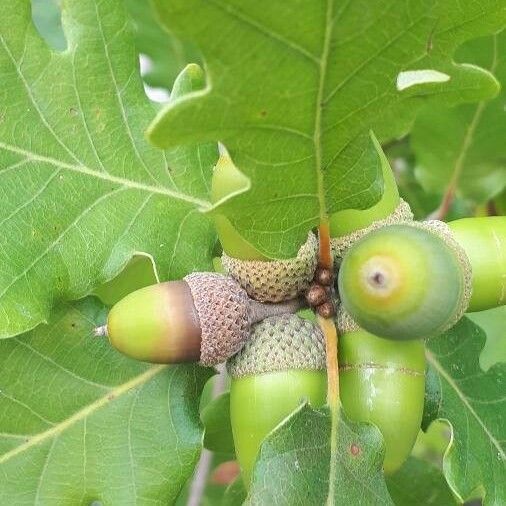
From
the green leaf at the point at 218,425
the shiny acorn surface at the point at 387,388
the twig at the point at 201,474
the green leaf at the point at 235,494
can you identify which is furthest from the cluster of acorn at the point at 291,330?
the twig at the point at 201,474

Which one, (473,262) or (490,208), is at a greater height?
(473,262)

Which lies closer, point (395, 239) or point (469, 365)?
point (395, 239)

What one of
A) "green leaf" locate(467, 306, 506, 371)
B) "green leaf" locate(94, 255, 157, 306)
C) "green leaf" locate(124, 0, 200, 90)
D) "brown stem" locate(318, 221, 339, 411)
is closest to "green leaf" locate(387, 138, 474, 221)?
"green leaf" locate(467, 306, 506, 371)

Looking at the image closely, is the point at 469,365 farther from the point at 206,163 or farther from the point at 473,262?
the point at 206,163

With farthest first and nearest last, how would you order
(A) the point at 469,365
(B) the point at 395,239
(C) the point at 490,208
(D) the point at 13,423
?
(C) the point at 490,208, (A) the point at 469,365, (D) the point at 13,423, (B) the point at 395,239

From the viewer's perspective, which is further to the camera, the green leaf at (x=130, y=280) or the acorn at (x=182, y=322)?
the green leaf at (x=130, y=280)

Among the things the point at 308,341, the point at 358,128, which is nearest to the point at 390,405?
the point at 308,341

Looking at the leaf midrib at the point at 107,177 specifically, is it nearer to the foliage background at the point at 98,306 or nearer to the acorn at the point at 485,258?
the foliage background at the point at 98,306

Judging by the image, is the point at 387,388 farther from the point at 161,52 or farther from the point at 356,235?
the point at 161,52
